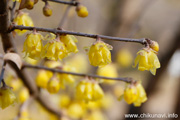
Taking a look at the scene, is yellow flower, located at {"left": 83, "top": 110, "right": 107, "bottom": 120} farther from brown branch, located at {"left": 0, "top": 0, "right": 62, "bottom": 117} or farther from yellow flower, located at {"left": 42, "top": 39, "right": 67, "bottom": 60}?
yellow flower, located at {"left": 42, "top": 39, "right": 67, "bottom": 60}

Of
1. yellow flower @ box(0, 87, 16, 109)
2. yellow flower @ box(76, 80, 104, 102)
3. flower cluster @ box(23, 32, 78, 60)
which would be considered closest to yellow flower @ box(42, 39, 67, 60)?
flower cluster @ box(23, 32, 78, 60)

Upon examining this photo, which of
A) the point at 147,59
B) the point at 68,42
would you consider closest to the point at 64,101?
the point at 68,42

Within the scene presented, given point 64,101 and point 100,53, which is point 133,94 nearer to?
point 100,53

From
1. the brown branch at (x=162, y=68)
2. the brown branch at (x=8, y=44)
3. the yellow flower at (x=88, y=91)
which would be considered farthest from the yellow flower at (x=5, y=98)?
the brown branch at (x=162, y=68)

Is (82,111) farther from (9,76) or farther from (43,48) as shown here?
(43,48)

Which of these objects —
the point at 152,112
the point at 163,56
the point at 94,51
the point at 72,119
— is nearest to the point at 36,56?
the point at 94,51

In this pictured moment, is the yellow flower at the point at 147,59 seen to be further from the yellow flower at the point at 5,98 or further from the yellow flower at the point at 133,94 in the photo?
the yellow flower at the point at 5,98

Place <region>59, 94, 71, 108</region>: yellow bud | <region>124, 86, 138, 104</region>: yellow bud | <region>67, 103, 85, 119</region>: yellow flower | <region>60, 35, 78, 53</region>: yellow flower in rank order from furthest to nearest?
<region>59, 94, 71, 108</region>: yellow bud < <region>67, 103, 85, 119</region>: yellow flower < <region>124, 86, 138, 104</region>: yellow bud < <region>60, 35, 78, 53</region>: yellow flower
